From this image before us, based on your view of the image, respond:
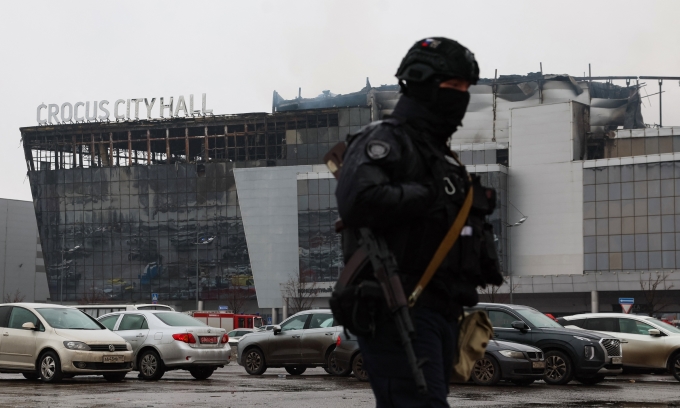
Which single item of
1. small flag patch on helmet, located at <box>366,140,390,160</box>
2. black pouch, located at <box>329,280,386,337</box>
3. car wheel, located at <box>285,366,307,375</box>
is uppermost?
small flag patch on helmet, located at <box>366,140,390,160</box>

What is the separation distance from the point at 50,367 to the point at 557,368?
8804 millimetres

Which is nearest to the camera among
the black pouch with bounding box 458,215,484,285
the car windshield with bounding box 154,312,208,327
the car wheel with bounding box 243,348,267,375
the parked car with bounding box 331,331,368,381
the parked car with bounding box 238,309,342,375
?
the black pouch with bounding box 458,215,484,285

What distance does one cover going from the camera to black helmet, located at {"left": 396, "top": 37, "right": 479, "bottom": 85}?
12.7ft

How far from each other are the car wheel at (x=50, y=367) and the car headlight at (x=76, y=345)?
0.26 m

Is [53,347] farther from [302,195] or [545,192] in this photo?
[302,195]

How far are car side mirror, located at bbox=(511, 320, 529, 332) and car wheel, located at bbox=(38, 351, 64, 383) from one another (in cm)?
786

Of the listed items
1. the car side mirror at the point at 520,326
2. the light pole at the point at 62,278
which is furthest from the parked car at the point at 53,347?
the light pole at the point at 62,278

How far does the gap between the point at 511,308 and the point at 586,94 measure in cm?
8101

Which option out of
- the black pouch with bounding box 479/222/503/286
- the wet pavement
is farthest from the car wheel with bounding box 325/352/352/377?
the black pouch with bounding box 479/222/503/286

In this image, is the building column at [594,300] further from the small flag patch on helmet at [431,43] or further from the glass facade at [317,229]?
the small flag patch on helmet at [431,43]

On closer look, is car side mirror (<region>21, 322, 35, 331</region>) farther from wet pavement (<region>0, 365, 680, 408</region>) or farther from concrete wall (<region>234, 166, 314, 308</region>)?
concrete wall (<region>234, 166, 314, 308</region>)

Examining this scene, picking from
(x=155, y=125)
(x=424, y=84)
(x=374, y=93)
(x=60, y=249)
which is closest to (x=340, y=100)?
(x=374, y=93)

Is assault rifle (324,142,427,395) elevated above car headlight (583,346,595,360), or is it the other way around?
assault rifle (324,142,427,395)

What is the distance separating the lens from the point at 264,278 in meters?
95.0
